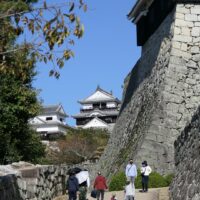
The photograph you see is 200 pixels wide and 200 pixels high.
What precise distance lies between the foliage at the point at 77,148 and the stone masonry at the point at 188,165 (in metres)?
43.6

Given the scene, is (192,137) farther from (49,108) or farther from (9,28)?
(49,108)

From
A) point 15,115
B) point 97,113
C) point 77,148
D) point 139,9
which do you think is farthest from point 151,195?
point 97,113

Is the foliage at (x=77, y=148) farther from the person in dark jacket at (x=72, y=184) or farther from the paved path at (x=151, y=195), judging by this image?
the person in dark jacket at (x=72, y=184)

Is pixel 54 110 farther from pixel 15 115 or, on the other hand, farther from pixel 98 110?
pixel 15 115

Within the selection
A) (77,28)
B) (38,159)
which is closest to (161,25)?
(38,159)

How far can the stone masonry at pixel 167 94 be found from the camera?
27.0 m

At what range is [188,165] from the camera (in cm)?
1598

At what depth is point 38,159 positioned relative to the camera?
113ft

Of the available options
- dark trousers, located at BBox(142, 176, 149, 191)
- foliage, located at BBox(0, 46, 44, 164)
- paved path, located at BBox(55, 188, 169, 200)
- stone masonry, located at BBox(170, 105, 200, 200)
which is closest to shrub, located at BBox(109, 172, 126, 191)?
paved path, located at BBox(55, 188, 169, 200)

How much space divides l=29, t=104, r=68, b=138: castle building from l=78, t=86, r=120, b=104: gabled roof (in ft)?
14.7

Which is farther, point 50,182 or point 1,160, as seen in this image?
point 1,160

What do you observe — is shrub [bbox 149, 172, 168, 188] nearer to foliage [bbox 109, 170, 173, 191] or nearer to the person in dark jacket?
foliage [bbox 109, 170, 173, 191]

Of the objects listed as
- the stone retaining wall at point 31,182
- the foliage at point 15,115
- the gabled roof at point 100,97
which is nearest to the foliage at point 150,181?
the stone retaining wall at point 31,182

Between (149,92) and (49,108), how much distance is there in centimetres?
6910
